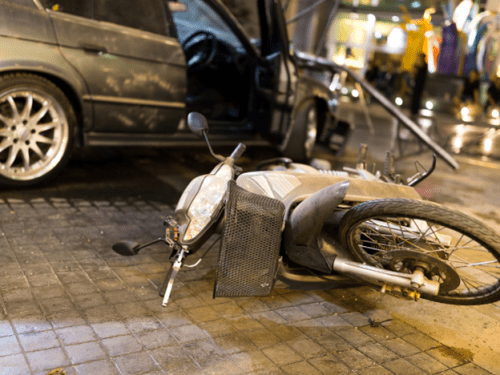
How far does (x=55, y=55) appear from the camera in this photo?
437cm

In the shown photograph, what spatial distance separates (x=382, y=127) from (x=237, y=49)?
7.28m

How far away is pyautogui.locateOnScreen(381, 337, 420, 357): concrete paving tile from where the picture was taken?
272 cm

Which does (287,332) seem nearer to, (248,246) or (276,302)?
(276,302)

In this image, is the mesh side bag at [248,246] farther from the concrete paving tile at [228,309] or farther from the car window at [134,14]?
the car window at [134,14]

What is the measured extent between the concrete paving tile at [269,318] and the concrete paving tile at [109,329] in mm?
737

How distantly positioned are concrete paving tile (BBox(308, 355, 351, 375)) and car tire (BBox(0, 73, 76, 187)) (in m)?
3.13

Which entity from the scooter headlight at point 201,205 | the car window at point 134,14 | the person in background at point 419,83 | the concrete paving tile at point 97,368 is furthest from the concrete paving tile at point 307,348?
the person in background at point 419,83

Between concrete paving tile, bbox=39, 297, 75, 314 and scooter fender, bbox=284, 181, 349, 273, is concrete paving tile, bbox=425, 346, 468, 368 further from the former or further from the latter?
concrete paving tile, bbox=39, 297, 75, 314

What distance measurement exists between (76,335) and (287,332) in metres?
1.09

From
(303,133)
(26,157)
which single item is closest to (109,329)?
(26,157)

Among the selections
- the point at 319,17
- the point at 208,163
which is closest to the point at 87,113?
the point at 208,163

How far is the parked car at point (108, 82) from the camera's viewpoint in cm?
430

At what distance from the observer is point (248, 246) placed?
8.76ft

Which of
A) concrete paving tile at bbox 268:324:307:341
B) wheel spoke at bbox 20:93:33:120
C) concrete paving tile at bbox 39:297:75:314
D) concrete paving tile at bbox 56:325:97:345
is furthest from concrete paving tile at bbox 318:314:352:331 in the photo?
wheel spoke at bbox 20:93:33:120
